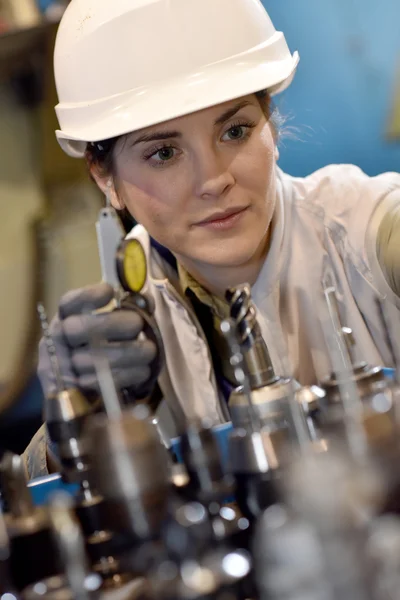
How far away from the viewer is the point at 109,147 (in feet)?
5.07

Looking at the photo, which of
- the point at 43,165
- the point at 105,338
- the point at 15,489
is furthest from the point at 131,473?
the point at 43,165

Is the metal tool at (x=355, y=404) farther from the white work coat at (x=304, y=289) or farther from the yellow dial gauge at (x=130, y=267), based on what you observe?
the white work coat at (x=304, y=289)

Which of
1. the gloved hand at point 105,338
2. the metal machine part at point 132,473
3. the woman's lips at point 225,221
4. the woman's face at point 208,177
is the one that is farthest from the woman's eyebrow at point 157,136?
the metal machine part at point 132,473

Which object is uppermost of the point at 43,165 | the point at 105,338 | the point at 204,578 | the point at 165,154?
the point at 43,165

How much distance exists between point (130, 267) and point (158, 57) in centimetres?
33

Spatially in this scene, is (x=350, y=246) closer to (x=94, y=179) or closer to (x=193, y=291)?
(x=193, y=291)

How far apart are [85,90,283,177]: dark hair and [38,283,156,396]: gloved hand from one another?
1.06 ft

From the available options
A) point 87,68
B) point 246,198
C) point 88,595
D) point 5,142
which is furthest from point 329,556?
point 5,142

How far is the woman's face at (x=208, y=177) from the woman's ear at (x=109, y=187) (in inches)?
4.0

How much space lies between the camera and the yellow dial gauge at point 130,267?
1.31 metres

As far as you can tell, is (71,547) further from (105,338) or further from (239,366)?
(105,338)

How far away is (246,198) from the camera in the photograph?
56.9 inches

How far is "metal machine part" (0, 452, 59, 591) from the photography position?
66cm

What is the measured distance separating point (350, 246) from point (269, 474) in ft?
3.18
